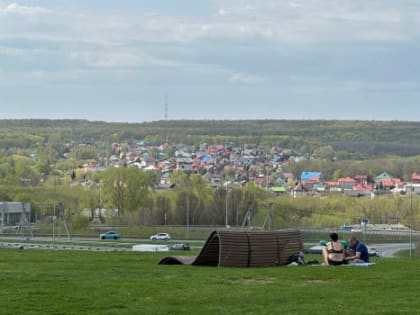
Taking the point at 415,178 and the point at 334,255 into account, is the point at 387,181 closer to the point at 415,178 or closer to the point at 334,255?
the point at 415,178

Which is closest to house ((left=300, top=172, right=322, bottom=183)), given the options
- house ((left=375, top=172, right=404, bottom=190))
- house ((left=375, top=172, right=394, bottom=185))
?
house ((left=375, top=172, right=394, bottom=185))

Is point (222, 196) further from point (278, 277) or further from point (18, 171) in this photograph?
point (278, 277)

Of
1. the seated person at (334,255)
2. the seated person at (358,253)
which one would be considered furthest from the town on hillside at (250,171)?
the seated person at (334,255)

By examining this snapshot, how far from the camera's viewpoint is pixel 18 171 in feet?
411

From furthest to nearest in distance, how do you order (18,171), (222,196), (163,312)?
(18,171)
(222,196)
(163,312)

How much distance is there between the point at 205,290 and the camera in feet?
50.5

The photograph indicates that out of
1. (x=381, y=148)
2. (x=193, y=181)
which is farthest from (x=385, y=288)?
(x=381, y=148)

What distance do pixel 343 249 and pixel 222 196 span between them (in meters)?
73.1

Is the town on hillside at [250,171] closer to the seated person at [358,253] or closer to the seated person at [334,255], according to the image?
the seated person at [358,253]

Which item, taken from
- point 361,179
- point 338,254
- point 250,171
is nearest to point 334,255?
point 338,254

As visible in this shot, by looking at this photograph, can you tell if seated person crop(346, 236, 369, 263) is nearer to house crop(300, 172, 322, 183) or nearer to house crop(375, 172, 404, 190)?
house crop(375, 172, 404, 190)

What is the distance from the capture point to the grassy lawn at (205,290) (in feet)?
44.0

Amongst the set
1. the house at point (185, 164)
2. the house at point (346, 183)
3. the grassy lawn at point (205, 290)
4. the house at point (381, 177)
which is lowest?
the house at point (346, 183)

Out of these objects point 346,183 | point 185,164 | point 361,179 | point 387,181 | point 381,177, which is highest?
point 185,164
